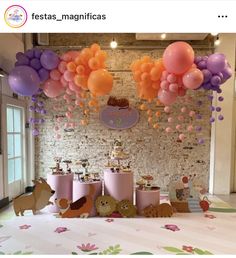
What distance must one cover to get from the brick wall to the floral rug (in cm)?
136

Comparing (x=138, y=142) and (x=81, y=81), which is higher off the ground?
(x=81, y=81)

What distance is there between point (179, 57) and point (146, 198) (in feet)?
5.93

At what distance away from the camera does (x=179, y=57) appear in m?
2.81

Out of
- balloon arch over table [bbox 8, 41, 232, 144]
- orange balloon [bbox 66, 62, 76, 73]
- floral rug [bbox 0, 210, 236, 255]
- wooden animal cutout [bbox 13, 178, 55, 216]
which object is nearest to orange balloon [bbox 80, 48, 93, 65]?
balloon arch over table [bbox 8, 41, 232, 144]

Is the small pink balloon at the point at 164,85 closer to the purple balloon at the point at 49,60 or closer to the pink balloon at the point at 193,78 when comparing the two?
the pink balloon at the point at 193,78

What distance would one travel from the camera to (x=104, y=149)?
15.1 ft

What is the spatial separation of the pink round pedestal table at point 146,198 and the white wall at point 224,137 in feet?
5.50

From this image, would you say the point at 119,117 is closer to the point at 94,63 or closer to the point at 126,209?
the point at 94,63

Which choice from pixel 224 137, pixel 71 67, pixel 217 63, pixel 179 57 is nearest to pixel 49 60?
pixel 71 67

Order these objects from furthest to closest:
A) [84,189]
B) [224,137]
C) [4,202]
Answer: [224,137], [4,202], [84,189]

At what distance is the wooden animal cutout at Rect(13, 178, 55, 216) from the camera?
10.4ft

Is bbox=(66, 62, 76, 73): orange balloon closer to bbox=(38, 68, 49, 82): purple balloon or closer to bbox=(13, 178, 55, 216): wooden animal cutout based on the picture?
bbox=(38, 68, 49, 82): purple balloon
